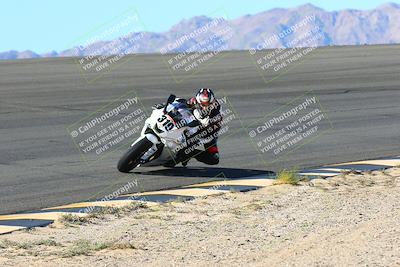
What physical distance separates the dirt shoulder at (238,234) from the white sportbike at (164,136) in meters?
1.71

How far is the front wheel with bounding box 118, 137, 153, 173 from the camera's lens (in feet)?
41.5

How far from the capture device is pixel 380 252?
26.0 feet

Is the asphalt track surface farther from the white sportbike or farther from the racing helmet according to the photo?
the racing helmet

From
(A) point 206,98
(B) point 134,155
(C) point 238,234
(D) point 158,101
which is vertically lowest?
(C) point 238,234

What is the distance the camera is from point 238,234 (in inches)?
354

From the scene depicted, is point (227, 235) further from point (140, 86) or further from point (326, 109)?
point (140, 86)

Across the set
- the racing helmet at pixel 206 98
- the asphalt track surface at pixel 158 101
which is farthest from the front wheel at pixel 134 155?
the racing helmet at pixel 206 98

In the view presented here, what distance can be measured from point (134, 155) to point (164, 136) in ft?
1.81

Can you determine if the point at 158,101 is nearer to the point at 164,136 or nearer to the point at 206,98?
the point at 164,136

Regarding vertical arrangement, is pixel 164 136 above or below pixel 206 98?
below

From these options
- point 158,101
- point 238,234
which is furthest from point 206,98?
point 158,101

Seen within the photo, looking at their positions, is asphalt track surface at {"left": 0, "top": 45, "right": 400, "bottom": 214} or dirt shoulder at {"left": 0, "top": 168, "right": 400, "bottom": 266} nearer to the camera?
dirt shoulder at {"left": 0, "top": 168, "right": 400, "bottom": 266}

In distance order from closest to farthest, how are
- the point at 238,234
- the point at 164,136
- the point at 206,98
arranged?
the point at 238,234 < the point at 206,98 < the point at 164,136

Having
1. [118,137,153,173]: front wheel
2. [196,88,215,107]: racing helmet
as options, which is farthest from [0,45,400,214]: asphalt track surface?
[196,88,215,107]: racing helmet
